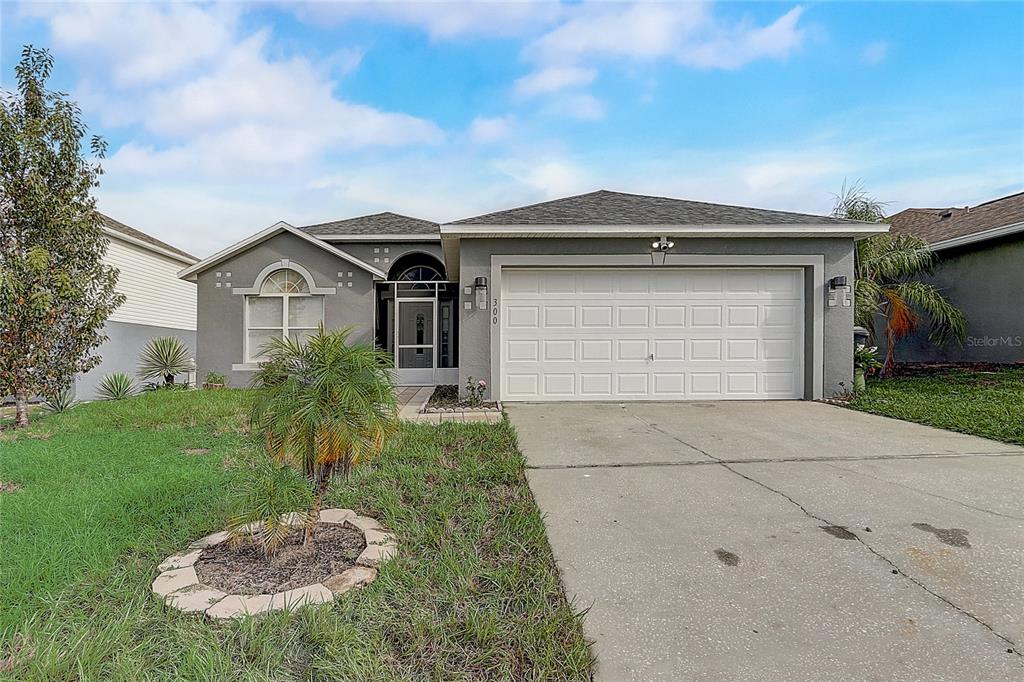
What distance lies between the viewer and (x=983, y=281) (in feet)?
36.1

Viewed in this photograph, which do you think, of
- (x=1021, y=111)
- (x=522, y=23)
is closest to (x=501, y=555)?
(x=522, y=23)

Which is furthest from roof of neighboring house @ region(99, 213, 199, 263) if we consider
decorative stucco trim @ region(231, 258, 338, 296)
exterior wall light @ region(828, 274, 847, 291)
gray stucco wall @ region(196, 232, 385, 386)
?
exterior wall light @ region(828, 274, 847, 291)

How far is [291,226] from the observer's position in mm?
11031

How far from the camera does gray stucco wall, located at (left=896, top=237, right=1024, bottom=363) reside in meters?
10.3

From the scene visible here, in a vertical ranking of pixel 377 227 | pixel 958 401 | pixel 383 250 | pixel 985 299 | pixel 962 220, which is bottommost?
pixel 958 401

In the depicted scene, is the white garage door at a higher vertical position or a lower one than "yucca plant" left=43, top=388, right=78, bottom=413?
higher

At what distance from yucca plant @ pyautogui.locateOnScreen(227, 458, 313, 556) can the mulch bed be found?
0.07 m

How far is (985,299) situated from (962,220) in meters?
3.28

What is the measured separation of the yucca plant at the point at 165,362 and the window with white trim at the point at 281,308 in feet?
6.37

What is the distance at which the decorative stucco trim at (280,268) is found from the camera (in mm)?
11156

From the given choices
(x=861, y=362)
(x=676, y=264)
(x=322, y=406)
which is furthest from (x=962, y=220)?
(x=322, y=406)

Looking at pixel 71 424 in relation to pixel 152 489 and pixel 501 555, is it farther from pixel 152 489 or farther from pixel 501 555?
pixel 501 555

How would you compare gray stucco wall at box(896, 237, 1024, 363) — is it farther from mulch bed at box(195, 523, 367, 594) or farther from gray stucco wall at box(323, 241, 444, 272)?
mulch bed at box(195, 523, 367, 594)

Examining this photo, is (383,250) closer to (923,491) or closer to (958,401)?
(923,491)
